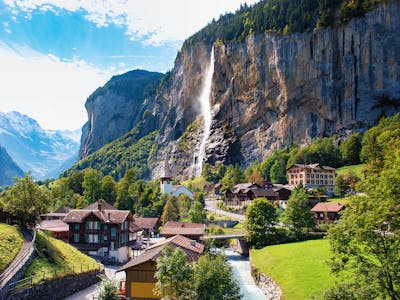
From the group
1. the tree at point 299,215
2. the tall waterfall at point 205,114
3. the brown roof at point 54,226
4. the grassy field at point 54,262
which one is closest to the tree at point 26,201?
the grassy field at point 54,262

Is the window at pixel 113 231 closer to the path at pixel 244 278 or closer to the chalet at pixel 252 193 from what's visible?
the path at pixel 244 278

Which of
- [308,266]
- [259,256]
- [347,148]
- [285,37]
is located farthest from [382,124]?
[308,266]

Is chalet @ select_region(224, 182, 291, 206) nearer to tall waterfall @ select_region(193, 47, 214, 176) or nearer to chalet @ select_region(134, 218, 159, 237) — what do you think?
chalet @ select_region(134, 218, 159, 237)

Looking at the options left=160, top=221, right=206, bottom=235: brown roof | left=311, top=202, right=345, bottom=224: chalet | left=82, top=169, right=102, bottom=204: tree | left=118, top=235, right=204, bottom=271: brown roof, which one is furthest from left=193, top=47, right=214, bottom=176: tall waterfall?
left=118, top=235, right=204, bottom=271: brown roof

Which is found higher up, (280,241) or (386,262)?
(386,262)

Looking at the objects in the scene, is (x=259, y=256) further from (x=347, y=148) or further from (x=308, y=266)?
(x=347, y=148)

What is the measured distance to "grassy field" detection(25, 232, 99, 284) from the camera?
38441 millimetres

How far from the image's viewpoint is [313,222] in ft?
228

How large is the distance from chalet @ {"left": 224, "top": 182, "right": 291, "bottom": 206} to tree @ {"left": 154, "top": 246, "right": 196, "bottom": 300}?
70361mm

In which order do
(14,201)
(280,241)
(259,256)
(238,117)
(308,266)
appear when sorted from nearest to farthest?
(308,266), (14,201), (259,256), (280,241), (238,117)

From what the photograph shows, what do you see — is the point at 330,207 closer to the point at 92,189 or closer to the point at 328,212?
the point at 328,212

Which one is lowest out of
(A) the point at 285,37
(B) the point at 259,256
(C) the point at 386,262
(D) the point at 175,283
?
(B) the point at 259,256

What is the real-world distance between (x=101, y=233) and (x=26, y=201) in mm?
18143

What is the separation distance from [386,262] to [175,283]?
45.1 feet
